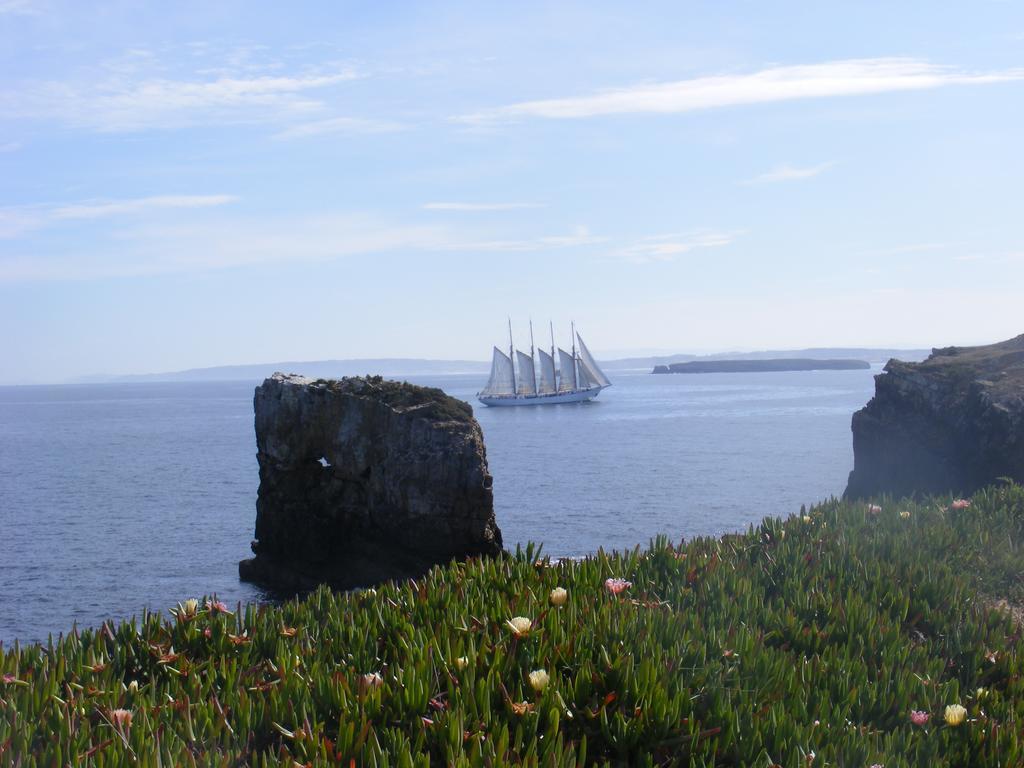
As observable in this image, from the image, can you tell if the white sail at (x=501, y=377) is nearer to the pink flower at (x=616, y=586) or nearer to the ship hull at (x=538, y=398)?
the ship hull at (x=538, y=398)

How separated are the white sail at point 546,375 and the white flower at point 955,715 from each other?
163 metres

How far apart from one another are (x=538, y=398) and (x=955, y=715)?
159 meters

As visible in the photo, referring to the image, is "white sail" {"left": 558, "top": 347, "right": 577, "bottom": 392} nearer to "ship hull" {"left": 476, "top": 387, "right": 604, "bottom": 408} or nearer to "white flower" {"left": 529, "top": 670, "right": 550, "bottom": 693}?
"ship hull" {"left": 476, "top": 387, "right": 604, "bottom": 408}

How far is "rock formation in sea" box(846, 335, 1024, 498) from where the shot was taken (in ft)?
117

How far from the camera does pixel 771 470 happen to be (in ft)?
211

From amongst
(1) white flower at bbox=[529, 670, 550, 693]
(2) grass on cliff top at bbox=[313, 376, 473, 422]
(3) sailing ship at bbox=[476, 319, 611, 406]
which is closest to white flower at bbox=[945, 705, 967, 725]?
(1) white flower at bbox=[529, 670, 550, 693]

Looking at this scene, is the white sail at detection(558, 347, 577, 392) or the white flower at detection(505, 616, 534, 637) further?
the white sail at detection(558, 347, 577, 392)

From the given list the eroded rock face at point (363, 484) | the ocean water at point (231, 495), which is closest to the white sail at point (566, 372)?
the ocean water at point (231, 495)

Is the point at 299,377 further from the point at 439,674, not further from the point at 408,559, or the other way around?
the point at 439,674

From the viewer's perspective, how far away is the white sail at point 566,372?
17027 centimetres

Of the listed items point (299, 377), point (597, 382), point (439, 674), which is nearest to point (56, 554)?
point (299, 377)

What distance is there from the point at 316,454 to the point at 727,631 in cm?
3181

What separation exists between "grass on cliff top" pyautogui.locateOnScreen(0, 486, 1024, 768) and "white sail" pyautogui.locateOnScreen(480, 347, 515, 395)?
156034 mm

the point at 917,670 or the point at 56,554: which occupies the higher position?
the point at 917,670
